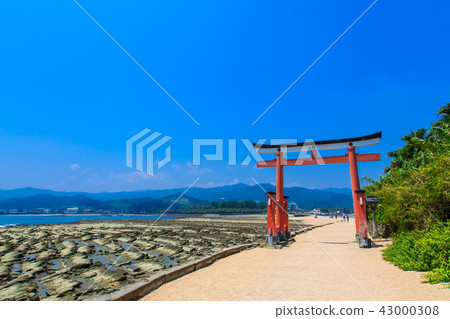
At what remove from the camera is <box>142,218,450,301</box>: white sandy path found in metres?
4.98

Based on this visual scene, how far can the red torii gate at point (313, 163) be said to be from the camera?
40.2 feet

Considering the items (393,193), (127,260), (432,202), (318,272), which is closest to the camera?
(318,272)

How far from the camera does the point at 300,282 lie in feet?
19.8

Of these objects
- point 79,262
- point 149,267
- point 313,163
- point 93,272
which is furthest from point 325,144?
point 79,262

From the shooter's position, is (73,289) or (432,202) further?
(432,202)

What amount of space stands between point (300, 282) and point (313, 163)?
9.15 meters

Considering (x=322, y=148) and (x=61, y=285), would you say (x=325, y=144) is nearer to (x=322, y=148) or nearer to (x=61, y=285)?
(x=322, y=148)

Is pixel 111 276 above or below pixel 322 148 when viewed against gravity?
below

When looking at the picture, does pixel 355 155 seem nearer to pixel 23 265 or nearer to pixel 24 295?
pixel 24 295

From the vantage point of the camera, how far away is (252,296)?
5.04 m

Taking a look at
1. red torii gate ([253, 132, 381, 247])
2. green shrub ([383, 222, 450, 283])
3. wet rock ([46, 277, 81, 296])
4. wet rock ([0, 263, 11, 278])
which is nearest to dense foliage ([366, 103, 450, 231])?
green shrub ([383, 222, 450, 283])

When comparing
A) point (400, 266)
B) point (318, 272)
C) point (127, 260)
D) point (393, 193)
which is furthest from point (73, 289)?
point (393, 193)
